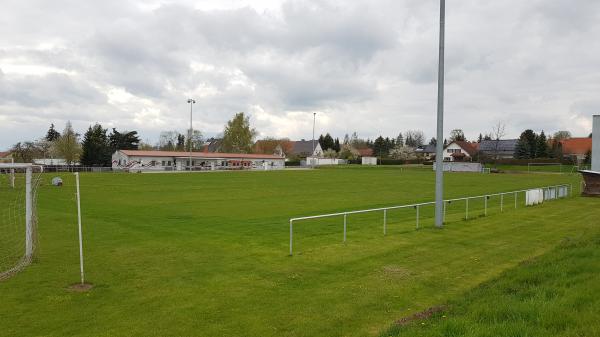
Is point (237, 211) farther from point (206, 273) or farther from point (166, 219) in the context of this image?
point (206, 273)

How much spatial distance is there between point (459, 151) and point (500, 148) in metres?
10.4

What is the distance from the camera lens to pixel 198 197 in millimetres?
29188

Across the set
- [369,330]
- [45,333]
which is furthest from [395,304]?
[45,333]

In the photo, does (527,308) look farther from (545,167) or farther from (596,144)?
(545,167)

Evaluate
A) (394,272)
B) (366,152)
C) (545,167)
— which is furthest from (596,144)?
(366,152)

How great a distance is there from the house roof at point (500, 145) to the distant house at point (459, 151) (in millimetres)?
2625

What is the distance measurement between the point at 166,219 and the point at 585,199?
24232mm

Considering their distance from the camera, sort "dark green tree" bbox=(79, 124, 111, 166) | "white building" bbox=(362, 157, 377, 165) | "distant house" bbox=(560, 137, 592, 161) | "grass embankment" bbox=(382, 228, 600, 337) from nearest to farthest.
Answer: "grass embankment" bbox=(382, 228, 600, 337), "dark green tree" bbox=(79, 124, 111, 166), "distant house" bbox=(560, 137, 592, 161), "white building" bbox=(362, 157, 377, 165)

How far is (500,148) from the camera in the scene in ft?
401

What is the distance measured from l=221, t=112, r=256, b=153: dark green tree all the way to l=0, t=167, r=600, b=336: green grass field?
98306 millimetres

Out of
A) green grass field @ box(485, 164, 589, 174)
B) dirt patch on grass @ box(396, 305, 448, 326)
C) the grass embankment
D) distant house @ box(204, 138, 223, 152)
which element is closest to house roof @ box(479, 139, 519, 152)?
green grass field @ box(485, 164, 589, 174)

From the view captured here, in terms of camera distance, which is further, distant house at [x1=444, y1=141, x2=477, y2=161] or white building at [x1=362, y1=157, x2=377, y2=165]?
white building at [x1=362, y1=157, x2=377, y2=165]

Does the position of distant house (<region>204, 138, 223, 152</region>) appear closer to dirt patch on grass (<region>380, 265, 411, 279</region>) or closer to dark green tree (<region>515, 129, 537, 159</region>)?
dark green tree (<region>515, 129, 537, 159</region>)

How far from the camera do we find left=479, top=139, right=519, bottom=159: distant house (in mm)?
118694
